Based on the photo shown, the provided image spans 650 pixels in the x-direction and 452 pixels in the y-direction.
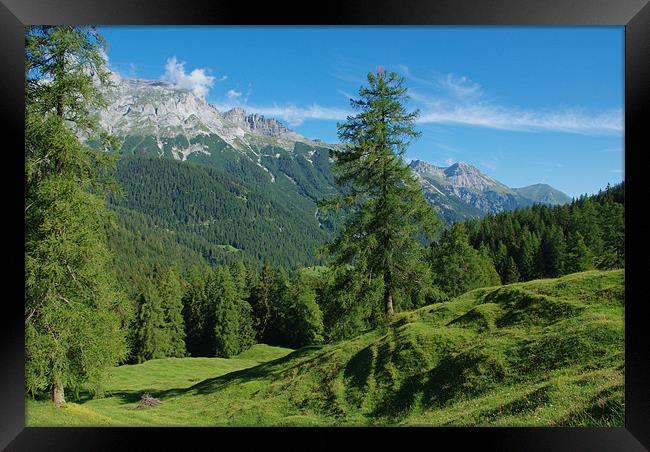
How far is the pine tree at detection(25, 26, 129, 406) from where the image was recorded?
1025 centimetres

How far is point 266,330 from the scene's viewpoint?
177ft

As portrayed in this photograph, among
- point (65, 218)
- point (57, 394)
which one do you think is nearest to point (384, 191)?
point (65, 218)

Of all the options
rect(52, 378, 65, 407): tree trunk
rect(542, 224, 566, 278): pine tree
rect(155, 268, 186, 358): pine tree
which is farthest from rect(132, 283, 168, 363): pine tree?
rect(542, 224, 566, 278): pine tree

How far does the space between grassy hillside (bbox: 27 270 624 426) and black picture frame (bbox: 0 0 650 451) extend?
0.84 meters

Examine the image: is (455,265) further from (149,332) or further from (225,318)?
(149,332)

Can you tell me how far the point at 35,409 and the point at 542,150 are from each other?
136 meters

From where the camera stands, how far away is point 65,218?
1039 centimetres

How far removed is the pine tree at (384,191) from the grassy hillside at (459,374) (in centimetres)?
223

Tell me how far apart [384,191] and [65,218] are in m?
10.2

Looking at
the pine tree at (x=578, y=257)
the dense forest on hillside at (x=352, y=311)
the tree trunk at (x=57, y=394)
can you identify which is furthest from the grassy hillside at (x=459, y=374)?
the pine tree at (x=578, y=257)

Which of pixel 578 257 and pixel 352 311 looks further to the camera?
pixel 578 257

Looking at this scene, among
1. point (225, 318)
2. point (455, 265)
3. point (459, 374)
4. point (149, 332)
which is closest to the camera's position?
point (459, 374)
